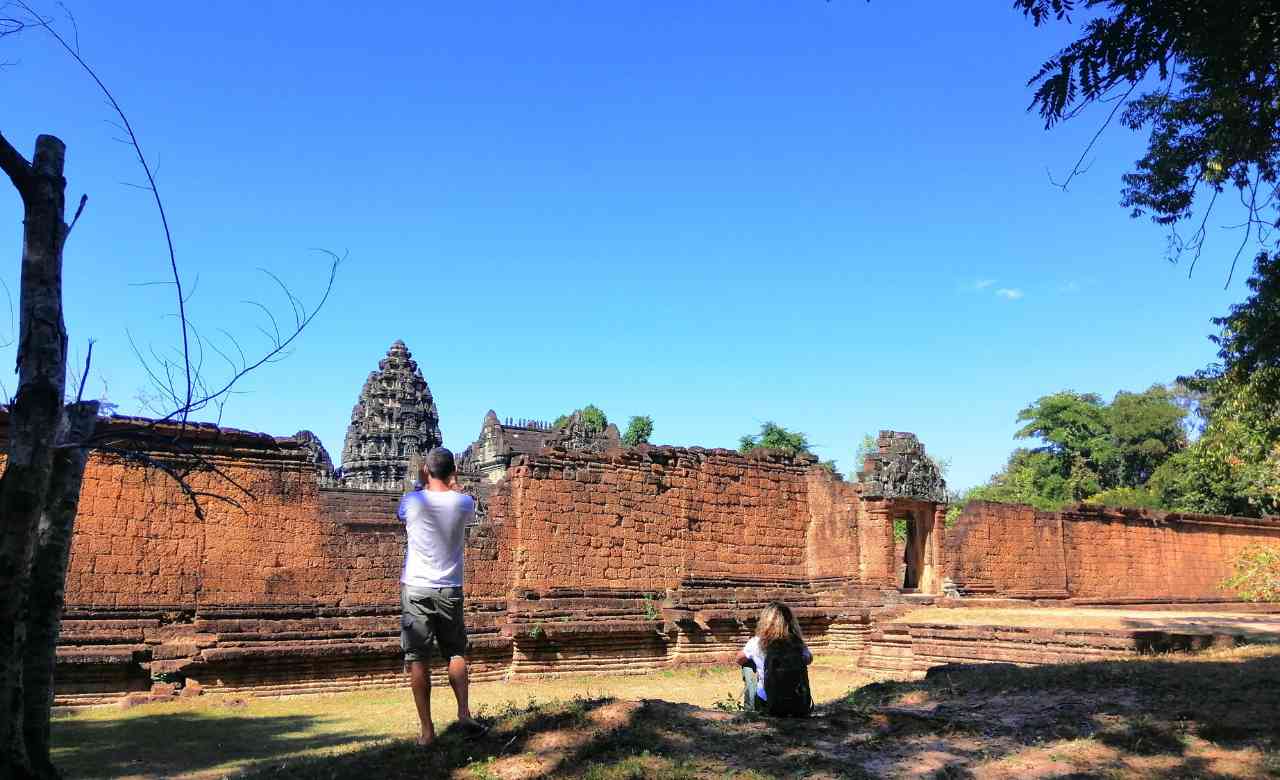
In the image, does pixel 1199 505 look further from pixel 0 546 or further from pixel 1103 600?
pixel 0 546

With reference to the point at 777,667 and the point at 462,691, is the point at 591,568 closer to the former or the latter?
the point at 777,667

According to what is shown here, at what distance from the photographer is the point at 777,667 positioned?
6.75 m

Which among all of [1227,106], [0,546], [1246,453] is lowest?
[0,546]

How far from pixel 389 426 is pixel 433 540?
30.2 meters

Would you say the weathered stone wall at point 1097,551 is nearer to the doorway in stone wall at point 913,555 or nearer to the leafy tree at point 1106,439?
the doorway in stone wall at point 913,555

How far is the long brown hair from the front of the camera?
6.91 metres

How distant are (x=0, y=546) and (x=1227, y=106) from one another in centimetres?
943

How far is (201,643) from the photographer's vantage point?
1177 centimetres

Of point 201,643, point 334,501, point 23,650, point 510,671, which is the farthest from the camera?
point 334,501

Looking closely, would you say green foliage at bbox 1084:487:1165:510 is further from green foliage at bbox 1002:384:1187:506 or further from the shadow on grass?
the shadow on grass

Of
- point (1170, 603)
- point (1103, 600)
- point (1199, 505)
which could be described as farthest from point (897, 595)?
point (1199, 505)

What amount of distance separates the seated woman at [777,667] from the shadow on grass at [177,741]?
4094mm

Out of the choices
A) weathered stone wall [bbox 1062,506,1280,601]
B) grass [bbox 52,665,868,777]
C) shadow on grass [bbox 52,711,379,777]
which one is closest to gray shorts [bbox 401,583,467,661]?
grass [bbox 52,665,868,777]

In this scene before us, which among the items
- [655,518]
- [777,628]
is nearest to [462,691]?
[777,628]
